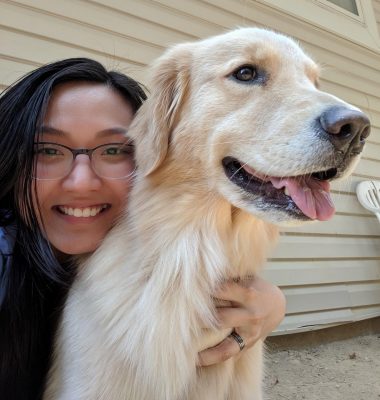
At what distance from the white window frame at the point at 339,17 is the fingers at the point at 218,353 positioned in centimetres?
339

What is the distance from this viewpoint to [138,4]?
329cm

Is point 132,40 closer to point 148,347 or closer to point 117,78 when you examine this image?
point 117,78

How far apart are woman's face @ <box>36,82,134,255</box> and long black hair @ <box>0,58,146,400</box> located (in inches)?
2.0

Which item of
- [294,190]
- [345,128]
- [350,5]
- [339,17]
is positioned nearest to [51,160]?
[294,190]

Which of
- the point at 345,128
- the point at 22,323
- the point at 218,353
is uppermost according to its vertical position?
the point at 345,128

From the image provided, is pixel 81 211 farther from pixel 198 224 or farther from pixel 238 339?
pixel 238 339

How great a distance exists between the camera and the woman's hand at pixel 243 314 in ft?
5.42

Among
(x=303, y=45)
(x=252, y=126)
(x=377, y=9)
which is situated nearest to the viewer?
(x=252, y=126)

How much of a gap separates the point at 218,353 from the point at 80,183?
2.72 ft

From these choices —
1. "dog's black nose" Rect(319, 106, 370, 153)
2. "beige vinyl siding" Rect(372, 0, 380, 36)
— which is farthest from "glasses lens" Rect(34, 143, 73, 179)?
"beige vinyl siding" Rect(372, 0, 380, 36)

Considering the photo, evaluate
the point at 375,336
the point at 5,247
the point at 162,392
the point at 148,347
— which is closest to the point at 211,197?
the point at 148,347

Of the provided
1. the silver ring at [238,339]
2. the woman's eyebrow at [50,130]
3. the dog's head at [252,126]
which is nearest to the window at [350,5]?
the dog's head at [252,126]

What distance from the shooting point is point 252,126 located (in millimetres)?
1567

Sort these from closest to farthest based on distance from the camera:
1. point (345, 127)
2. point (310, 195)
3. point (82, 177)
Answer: point (345, 127), point (310, 195), point (82, 177)
